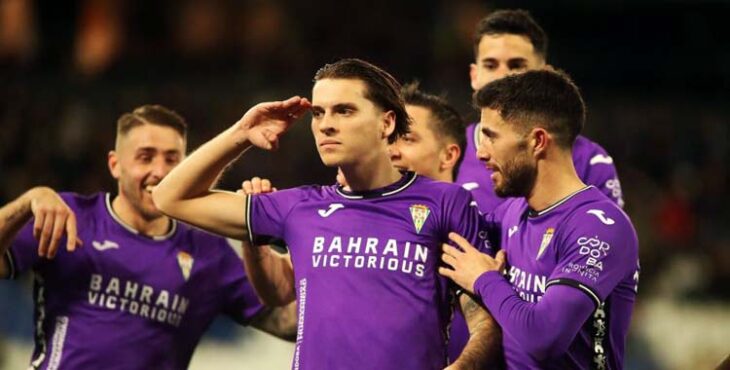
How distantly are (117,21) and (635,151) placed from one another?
6448mm

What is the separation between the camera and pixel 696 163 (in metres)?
13.0

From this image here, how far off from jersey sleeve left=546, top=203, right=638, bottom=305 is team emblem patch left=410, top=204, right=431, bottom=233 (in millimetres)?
561

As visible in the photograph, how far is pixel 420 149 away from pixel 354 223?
3.55 feet

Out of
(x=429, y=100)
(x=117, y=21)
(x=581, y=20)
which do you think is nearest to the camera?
(x=429, y=100)

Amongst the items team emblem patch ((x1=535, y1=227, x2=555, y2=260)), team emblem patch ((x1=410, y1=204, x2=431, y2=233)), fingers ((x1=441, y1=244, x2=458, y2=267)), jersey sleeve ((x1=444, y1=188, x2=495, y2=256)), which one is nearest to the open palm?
team emblem patch ((x1=410, y1=204, x2=431, y2=233))

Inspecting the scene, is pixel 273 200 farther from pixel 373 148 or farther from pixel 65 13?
pixel 65 13

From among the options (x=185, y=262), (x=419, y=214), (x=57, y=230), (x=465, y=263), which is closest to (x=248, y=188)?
(x=419, y=214)

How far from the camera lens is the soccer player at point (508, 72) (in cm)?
634

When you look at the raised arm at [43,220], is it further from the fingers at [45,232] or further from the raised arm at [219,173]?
the raised arm at [219,173]

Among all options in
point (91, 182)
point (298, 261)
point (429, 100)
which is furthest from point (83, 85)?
point (298, 261)

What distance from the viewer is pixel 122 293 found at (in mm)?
6480

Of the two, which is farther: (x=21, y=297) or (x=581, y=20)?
(x=581, y=20)

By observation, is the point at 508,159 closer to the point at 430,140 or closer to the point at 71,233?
the point at 430,140

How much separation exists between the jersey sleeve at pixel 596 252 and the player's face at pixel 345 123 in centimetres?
88
